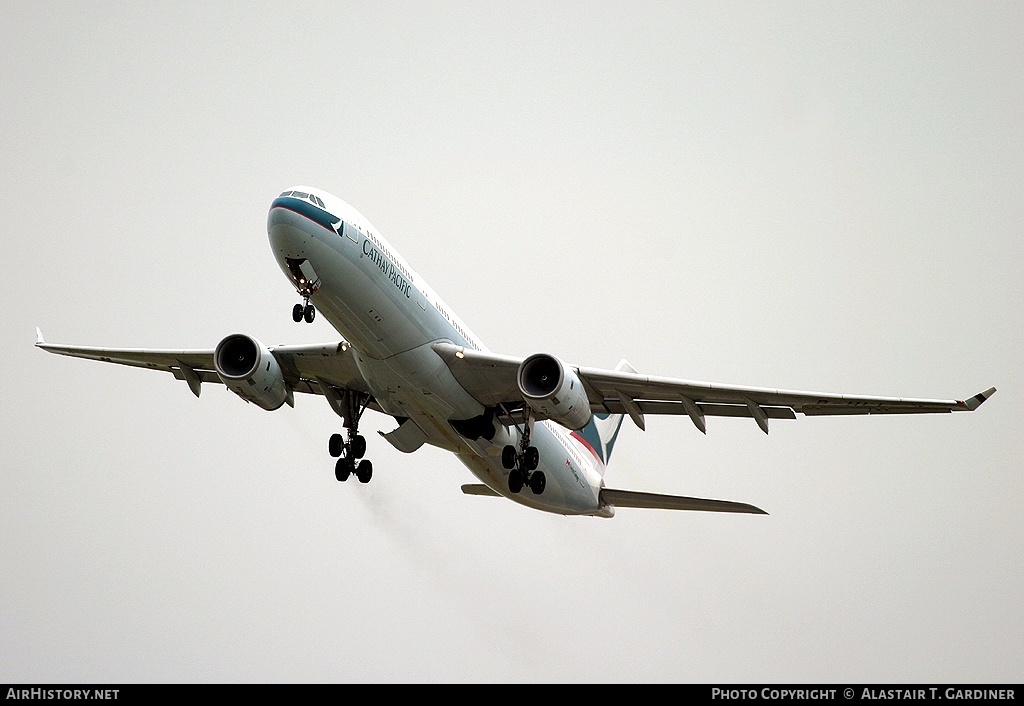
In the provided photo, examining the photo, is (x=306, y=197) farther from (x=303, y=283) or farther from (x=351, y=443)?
(x=351, y=443)

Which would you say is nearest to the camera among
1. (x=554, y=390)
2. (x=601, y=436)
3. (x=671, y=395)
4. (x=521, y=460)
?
(x=554, y=390)

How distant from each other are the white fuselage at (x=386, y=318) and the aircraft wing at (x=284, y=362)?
4.61ft

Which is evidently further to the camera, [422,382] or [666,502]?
[666,502]

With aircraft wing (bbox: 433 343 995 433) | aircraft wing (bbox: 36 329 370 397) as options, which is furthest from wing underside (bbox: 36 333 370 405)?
aircraft wing (bbox: 433 343 995 433)

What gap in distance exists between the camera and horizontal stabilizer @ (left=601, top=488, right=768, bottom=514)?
30.2 metres

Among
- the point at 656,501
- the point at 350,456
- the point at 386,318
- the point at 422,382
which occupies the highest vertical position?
the point at 386,318

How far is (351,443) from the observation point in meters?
30.6

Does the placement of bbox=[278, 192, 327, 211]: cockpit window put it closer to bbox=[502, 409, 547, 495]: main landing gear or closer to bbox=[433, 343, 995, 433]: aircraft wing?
bbox=[433, 343, 995, 433]: aircraft wing

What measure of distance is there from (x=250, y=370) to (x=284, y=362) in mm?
1267

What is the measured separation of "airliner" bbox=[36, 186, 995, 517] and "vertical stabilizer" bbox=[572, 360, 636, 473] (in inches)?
130

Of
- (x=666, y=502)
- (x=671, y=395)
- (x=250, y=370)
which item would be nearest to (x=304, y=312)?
(x=250, y=370)

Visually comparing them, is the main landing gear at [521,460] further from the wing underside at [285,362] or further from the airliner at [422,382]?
the wing underside at [285,362]
